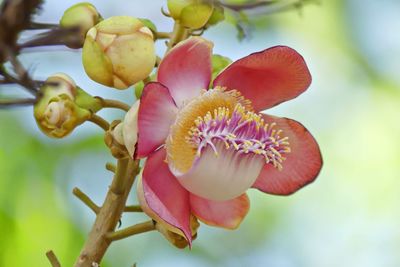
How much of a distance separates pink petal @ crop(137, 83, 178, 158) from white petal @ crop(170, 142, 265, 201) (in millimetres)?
38

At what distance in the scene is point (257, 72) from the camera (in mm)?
630

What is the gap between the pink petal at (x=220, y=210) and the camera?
2.04 feet

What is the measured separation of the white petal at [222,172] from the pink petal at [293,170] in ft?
0.18

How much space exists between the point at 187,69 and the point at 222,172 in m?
0.09

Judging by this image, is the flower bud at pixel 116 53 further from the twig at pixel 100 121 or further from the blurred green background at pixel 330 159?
the blurred green background at pixel 330 159

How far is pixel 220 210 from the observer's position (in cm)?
64

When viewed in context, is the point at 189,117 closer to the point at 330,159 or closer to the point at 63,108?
the point at 63,108

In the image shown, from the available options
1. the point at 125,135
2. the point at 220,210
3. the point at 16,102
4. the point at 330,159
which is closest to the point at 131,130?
the point at 125,135

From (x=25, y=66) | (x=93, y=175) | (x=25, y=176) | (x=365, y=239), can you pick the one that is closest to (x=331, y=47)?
(x=365, y=239)

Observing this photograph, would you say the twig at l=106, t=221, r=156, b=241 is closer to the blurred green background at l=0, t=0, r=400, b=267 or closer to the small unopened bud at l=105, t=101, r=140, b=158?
the small unopened bud at l=105, t=101, r=140, b=158

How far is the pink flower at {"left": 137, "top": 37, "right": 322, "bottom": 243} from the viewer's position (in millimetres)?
578

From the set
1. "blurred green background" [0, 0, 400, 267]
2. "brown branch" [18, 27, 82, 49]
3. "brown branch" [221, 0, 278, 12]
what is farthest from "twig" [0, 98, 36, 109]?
"blurred green background" [0, 0, 400, 267]

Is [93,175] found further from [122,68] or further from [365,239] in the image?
[122,68]

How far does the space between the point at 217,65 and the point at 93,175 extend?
0.90 m
